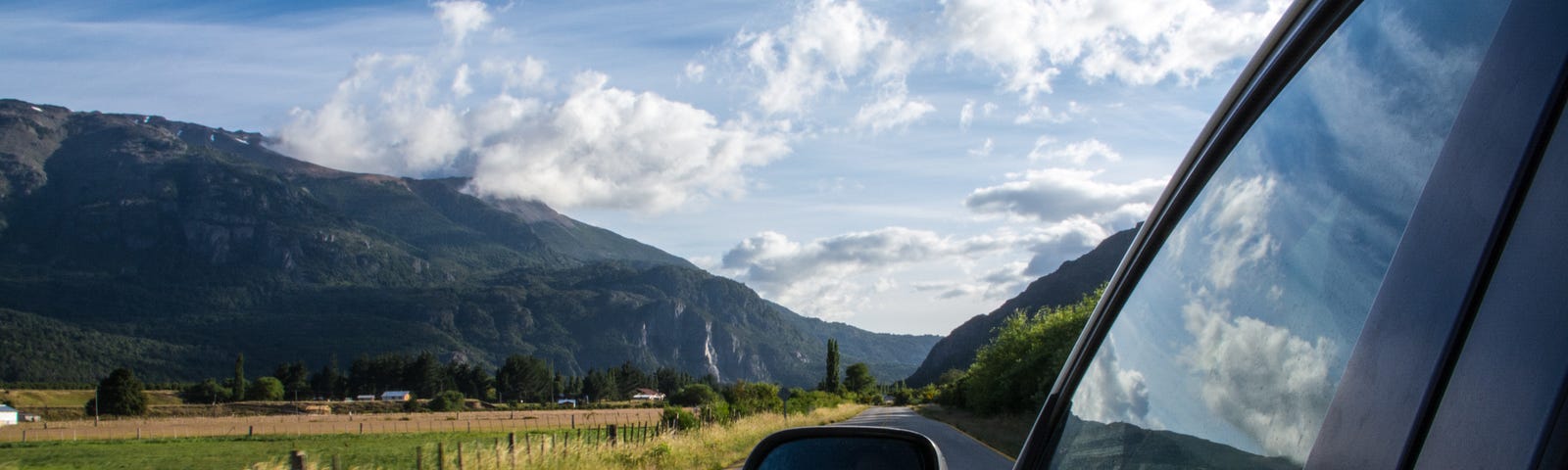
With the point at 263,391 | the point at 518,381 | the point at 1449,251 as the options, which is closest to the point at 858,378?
the point at 518,381

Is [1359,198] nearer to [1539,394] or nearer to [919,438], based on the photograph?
[1539,394]

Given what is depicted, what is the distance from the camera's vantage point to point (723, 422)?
125 ft

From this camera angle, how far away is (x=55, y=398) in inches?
6181

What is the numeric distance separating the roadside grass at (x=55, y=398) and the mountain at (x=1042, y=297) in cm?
11589

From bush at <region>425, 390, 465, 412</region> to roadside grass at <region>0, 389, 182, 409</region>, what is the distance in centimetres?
3713

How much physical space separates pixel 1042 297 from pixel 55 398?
150 metres

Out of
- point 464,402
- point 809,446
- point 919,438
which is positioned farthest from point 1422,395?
point 464,402

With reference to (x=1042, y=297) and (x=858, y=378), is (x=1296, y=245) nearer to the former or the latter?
(x=1042, y=297)

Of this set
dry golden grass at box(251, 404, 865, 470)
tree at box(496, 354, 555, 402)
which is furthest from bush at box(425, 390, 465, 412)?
dry golden grass at box(251, 404, 865, 470)

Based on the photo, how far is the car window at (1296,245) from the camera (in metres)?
1.06

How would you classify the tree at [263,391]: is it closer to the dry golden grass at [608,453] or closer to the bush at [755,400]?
the bush at [755,400]

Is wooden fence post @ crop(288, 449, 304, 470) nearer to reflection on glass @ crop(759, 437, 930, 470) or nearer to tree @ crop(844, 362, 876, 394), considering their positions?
reflection on glass @ crop(759, 437, 930, 470)

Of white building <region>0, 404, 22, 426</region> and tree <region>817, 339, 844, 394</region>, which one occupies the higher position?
tree <region>817, 339, 844, 394</region>

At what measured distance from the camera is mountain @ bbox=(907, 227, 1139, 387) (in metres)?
39.0
